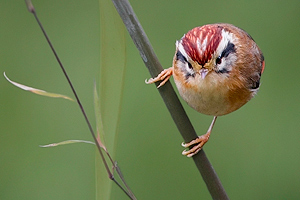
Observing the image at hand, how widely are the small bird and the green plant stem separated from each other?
189 mm

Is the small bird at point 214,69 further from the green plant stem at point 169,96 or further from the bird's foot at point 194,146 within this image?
the green plant stem at point 169,96

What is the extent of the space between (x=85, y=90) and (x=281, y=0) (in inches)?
38.0

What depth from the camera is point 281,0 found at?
237cm

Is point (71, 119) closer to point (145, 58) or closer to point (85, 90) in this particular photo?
point (85, 90)

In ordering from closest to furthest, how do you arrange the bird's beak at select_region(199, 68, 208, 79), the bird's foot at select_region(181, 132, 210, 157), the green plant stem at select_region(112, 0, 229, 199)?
the green plant stem at select_region(112, 0, 229, 199)
the bird's foot at select_region(181, 132, 210, 157)
the bird's beak at select_region(199, 68, 208, 79)

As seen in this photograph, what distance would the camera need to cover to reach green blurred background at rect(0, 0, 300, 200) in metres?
2.13

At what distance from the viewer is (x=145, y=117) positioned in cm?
220

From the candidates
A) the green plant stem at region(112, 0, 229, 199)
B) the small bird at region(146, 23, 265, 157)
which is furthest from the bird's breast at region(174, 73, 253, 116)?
the green plant stem at region(112, 0, 229, 199)

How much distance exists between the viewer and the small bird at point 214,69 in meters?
1.24

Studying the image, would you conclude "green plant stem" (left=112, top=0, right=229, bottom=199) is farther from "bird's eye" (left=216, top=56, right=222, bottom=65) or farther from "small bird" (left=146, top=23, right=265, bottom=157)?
"bird's eye" (left=216, top=56, right=222, bottom=65)

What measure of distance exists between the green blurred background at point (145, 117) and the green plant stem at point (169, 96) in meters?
1.10

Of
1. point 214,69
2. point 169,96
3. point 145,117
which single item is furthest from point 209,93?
point 145,117

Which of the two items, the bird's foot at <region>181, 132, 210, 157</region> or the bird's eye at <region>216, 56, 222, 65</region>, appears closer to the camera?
the bird's foot at <region>181, 132, 210, 157</region>

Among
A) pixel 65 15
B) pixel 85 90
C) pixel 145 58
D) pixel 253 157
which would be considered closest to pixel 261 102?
pixel 253 157
